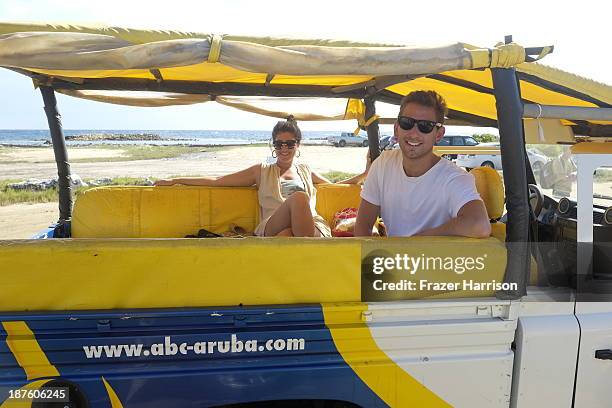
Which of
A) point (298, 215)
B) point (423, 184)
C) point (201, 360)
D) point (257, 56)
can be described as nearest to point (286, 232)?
point (298, 215)

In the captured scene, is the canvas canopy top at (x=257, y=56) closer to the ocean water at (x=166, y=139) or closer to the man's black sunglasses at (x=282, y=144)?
the man's black sunglasses at (x=282, y=144)

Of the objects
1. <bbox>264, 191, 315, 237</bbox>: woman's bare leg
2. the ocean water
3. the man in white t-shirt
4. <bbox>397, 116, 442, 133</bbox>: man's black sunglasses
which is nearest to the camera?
the man in white t-shirt

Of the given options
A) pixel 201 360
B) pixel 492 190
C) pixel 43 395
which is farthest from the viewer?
pixel 492 190

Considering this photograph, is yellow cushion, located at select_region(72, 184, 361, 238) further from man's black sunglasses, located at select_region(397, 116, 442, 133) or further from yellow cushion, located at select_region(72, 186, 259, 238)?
man's black sunglasses, located at select_region(397, 116, 442, 133)

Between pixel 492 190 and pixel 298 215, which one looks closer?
pixel 298 215

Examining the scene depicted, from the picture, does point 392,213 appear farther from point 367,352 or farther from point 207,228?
point 207,228

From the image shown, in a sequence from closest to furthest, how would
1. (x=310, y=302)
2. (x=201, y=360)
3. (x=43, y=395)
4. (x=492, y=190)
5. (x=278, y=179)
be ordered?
1. (x=43, y=395)
2. (x=201, y=360)
3. (x=310, y=302)
4. (x=492, y=190)
5. (x=278, y=179)

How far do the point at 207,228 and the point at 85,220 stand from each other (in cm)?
90

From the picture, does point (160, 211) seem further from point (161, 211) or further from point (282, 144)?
point (282, 144)

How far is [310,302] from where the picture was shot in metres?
2.00
